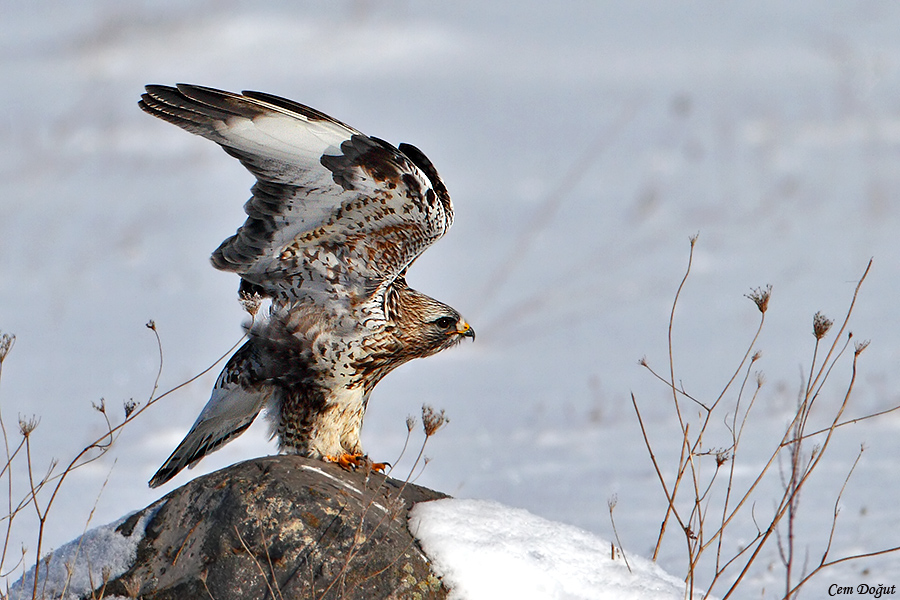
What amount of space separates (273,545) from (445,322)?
1.40 metres

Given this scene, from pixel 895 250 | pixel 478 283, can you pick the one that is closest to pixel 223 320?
pixel 478 283

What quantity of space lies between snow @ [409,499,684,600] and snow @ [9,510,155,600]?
90cm

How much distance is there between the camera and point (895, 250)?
982 centimetres

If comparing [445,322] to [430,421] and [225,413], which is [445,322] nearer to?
[225,413]

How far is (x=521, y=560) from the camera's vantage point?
335 centimetres

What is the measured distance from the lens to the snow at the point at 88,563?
11.2 ft

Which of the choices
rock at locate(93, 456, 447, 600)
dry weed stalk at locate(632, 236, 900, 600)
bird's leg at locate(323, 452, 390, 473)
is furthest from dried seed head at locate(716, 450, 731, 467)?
bird's leg at locate(323, 452, 390, 473)

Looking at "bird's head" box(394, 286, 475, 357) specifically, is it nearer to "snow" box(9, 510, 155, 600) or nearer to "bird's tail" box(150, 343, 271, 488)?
"bird's tail" box(150, 343, 271, 488)

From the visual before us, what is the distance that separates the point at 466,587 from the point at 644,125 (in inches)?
355

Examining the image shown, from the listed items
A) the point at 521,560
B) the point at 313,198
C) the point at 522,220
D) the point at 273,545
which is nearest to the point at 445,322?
the point at 313,198

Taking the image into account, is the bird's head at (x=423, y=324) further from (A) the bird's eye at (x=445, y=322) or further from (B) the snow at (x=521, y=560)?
(B) the snow at (x=521, y=560)

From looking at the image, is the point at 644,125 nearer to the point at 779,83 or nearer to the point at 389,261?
the point at 779,83

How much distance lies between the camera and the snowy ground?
239 inches
